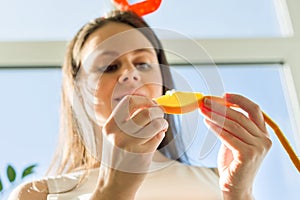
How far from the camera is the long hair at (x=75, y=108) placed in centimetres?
85

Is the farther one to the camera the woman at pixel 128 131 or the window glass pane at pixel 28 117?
the window glass pane at pixel 28 117

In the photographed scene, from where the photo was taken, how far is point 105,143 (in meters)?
0.62

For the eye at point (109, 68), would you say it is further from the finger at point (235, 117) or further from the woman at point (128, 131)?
the finger at point (235, 117)

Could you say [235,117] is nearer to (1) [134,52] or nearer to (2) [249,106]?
(2) [249,106]

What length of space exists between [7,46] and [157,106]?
635mm

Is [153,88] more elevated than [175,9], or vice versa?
[175,9]

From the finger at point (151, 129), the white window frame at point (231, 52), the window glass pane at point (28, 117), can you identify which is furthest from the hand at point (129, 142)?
the white window frame at point (231, 52)

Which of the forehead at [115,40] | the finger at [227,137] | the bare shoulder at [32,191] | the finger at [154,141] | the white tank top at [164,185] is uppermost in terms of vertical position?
the forehead at [115,40]

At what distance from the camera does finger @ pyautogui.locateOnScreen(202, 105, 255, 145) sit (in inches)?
23.6

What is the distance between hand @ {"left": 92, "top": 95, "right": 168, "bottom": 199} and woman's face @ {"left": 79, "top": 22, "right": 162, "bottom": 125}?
0.10 meters

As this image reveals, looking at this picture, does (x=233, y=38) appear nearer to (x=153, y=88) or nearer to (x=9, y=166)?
(x=153, y=88)

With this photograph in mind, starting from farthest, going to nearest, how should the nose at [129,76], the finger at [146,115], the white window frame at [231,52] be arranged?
the white window frame at [231,52], the nose at [129,76], the finger at [146,115]

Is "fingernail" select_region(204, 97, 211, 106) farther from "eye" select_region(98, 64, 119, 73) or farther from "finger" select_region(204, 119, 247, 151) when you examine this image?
"eye" select_region(98, 64, 119, 73)

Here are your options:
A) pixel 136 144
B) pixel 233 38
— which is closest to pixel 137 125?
pixel 136 144
